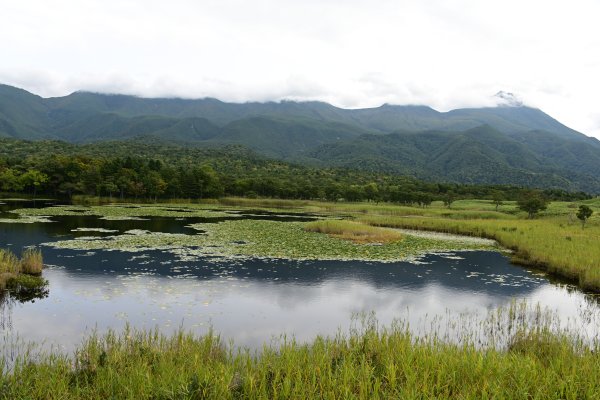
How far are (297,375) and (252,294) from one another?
15299 millimetres

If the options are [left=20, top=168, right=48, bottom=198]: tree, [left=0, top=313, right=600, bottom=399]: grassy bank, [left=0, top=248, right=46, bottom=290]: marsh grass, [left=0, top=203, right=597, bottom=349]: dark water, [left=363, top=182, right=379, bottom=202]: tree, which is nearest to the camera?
[left=0, top=313, right=600, bottom=399]: grassy bank

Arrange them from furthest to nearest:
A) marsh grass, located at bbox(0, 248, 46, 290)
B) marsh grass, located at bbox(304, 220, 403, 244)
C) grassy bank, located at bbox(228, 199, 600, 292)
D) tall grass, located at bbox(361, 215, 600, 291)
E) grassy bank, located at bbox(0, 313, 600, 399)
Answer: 1. marsh grass, located at bbox(304, 220, 403, 244)
2. grassy bank, located at bbox(228, 199, 600, 292)
3. tall grass, located at bbox(361, 215, 600, 291)
4. marsh grass, located at bbox(0, 248, 46, 290)
5. grassy bank, located at bbox(0, 313, 600, 399)

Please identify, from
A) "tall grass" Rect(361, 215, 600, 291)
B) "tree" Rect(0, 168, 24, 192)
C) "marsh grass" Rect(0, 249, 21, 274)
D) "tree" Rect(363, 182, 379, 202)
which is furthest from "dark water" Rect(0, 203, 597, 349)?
"tree" Rect(363, 182, 379, 202)

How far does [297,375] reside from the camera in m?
12.2

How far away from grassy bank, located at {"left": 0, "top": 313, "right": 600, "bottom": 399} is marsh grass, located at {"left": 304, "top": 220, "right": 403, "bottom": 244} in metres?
38.4

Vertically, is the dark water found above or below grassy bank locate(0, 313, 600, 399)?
below

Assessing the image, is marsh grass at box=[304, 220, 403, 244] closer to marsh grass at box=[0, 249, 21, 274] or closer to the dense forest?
marsh grass at box=[0, 249, 21, 274]

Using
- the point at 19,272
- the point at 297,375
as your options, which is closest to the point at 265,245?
the point at 19,272

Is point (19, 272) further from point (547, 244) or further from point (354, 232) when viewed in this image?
point (547, 244)

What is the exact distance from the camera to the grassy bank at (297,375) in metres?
11.0

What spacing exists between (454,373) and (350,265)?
86.8 feet

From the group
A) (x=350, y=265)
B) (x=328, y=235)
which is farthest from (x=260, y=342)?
(x=328, y=235)

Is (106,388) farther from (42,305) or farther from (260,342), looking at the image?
(42,305)

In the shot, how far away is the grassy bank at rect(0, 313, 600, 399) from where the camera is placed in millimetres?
11031
